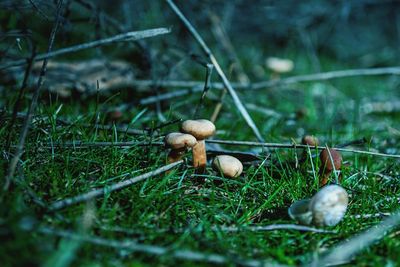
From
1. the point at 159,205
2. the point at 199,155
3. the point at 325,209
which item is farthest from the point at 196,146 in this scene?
the point at 325,209

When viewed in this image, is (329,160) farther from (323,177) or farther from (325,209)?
(325,209)

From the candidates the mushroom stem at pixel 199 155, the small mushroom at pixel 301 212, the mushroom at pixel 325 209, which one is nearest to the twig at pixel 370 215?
the mushroom at pixel 325 209

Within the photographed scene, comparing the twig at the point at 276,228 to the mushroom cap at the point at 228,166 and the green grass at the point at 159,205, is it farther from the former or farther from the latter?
the mushroom cap at the point at 228,166

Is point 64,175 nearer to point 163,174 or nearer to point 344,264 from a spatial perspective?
point 163,174

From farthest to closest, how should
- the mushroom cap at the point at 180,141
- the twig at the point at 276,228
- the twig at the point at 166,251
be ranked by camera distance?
the mushroom cap at the point at 180,141, the twig at the point at 276,228, the twig at the point at 166,251

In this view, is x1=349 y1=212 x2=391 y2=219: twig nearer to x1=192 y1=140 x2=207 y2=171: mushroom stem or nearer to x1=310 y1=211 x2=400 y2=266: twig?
x1=310 y1=211 x2=400 y2=266: twig

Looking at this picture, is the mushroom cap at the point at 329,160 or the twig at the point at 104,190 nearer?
the twig at the point at 104,190

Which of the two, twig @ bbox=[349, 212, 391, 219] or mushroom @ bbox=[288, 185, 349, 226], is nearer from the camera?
mushroom @ bbox=[288, 185, 349, 226]

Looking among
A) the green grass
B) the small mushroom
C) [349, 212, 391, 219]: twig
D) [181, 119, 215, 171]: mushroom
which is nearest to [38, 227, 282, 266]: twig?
the green grass
